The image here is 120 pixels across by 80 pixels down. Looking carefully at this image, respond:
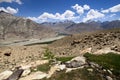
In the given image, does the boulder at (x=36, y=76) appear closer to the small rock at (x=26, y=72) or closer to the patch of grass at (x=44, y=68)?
the patch of grass at (x=44, y=68)

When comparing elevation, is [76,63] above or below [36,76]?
above

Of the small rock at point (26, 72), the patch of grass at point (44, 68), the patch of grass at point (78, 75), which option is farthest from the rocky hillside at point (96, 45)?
the small rock at point (26, 72)

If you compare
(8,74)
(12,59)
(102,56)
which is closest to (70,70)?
(102,56)

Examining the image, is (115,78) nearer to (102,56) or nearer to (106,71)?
(106,71)

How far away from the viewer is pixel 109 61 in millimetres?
21688

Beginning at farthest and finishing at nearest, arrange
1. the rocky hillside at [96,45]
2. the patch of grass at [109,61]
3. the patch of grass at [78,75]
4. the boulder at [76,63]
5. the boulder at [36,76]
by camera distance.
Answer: the rocky hillside at [96,45] < the boulder at [76,63] < the patch of grass at [109,61] < the boulder at [36,76] < the patch of grass at [78,75]

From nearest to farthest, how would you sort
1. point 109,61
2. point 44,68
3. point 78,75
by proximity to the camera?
1. point 78,75
2. point 109,61
3. point 44,68

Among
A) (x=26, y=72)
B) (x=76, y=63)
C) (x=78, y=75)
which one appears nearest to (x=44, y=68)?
(x=26, y=72)

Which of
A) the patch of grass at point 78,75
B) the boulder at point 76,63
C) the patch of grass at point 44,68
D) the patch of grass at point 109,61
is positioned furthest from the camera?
the patch of grass at point 44,68

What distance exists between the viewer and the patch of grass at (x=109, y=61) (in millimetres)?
20413

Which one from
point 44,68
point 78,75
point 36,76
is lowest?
point 36,76

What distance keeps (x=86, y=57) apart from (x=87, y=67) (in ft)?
7.97

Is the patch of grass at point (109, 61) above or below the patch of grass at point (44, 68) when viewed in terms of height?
above

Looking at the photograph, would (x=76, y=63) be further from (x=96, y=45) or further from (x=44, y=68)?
(x=96, y=45)
